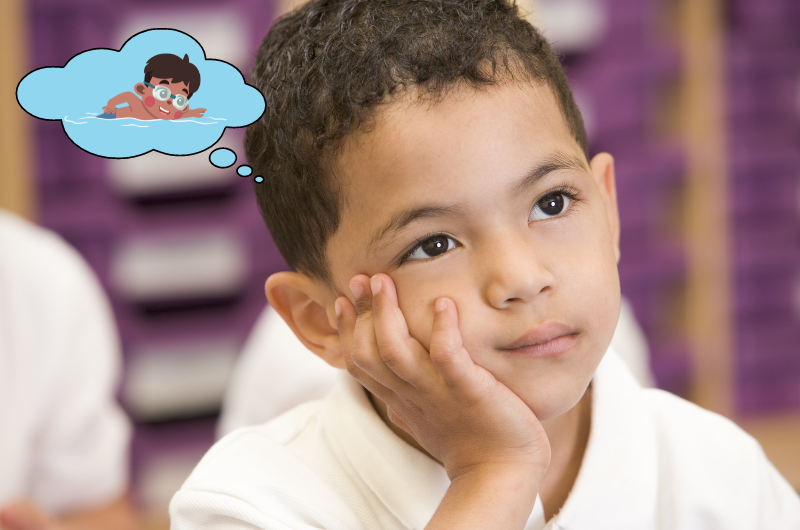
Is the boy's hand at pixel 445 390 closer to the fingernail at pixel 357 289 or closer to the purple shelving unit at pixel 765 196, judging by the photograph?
the fingernail at pixel 357 289

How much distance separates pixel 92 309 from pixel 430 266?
69 cm

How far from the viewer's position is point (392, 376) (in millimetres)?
553

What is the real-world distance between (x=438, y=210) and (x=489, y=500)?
0.19 m

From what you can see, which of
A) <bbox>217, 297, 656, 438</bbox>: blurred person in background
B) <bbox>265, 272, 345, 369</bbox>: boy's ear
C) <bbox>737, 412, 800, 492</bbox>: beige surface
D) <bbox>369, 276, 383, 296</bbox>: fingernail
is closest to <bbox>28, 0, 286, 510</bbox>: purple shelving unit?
<bbox>217, 297, 656, 438</bbox>: blurred person in background

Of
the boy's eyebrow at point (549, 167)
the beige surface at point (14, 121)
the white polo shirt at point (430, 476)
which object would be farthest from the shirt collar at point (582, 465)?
the beige surface at point (14, 121)

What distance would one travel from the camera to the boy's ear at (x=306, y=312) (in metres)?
0.63

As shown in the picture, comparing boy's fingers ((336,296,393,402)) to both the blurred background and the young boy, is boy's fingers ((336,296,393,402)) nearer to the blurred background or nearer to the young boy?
the young boy

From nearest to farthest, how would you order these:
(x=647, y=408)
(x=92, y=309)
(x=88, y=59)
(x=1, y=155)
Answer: (x=88, y=59) < (x=647, y=408) < (x=92, y=309) < (x=1, y=155)

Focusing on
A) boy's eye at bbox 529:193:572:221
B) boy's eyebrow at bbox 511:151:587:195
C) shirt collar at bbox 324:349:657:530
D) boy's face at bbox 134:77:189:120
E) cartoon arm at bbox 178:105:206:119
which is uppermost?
boy's face at bbox 134:77:189:120

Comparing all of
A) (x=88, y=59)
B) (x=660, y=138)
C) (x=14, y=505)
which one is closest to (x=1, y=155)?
(x=14, y=505)

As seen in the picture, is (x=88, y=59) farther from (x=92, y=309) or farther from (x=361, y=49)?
(x=92, y=309)

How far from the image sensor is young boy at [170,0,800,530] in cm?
52

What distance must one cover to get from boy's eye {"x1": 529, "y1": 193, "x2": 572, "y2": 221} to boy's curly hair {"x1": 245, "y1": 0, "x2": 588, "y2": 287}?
66 millimetres

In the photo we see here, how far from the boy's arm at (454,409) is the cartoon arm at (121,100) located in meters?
0.19
